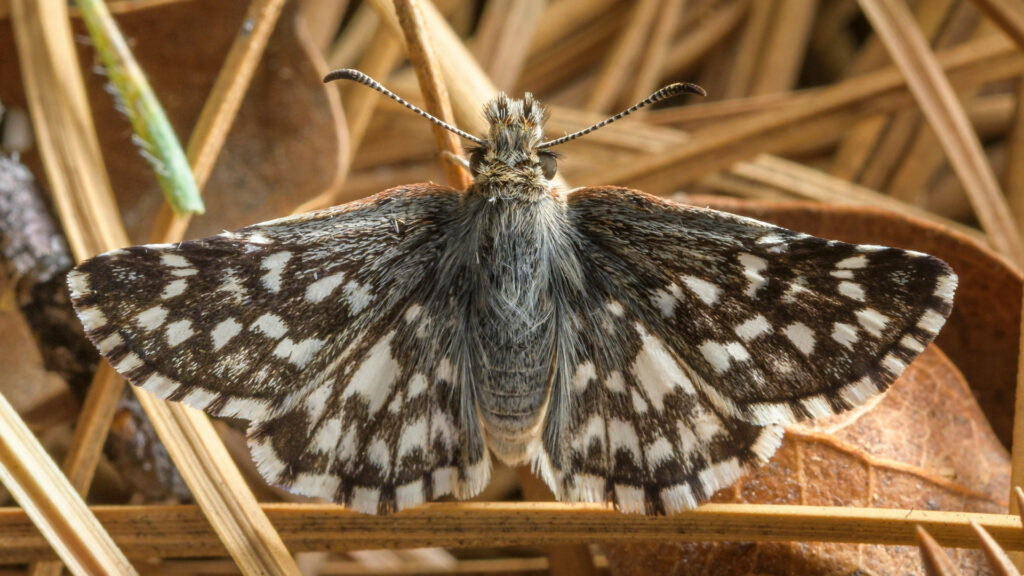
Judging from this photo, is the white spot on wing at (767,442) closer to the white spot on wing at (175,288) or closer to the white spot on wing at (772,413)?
the white spot on wing at (772,413)

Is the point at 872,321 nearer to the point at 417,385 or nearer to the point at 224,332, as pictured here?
the point at 417,385

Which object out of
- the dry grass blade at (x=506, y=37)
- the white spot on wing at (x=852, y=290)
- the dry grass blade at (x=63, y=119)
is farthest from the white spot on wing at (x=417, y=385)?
the dry grass blade at (x=506, y=37)

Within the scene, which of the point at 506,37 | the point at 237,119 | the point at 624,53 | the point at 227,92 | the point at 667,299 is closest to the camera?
the point at 667,299

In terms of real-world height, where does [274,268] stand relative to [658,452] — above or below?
above

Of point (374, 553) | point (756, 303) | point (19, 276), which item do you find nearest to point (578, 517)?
point (756, 303)

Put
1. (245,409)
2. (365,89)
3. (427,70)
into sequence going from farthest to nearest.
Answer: (365,89)
(427,70)
(245,409)

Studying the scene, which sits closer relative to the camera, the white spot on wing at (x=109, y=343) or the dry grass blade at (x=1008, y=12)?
the white spot on wing at (x=109, y=343)

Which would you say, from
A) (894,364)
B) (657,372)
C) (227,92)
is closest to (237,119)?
(227,92)
